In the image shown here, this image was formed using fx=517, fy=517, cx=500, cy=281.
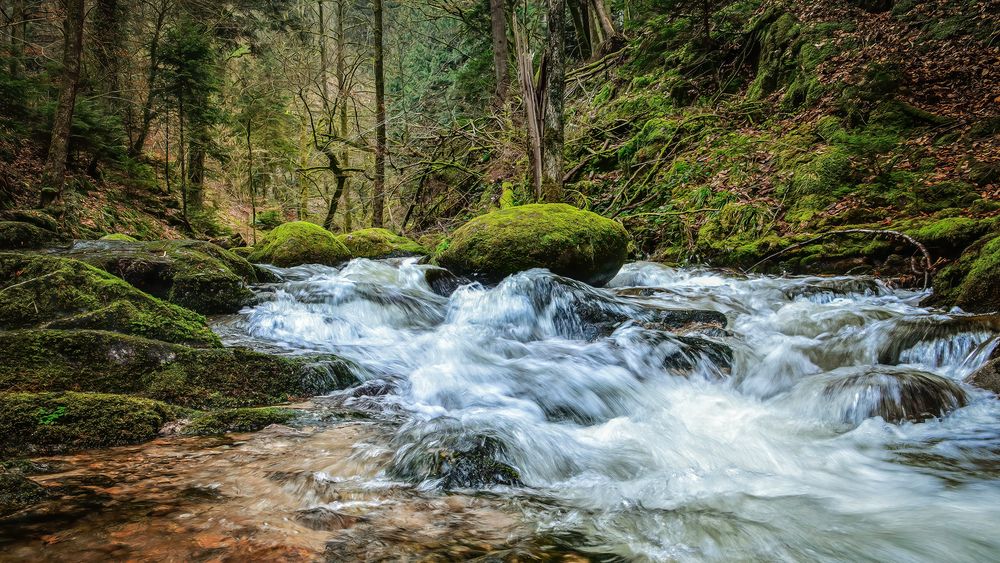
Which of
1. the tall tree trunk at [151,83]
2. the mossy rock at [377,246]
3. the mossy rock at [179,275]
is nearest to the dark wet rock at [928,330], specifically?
the mossy rock at [179,275]

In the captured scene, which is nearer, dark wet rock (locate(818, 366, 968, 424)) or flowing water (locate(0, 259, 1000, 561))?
flowing water (locate(0, 259, 1000, 561))

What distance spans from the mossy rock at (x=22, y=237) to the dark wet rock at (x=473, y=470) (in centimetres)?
790

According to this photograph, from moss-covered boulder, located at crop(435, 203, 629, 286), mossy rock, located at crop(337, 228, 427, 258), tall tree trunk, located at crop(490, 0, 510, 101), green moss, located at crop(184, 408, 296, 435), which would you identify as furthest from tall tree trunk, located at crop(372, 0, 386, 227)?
green moss, located at crop(184, 408, 296, 435)

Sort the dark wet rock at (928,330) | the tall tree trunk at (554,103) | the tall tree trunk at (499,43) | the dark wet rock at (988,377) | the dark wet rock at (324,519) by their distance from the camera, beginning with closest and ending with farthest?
the dark wet rock at (324,519) < the dark wet rock at (988,377) < the dark wet rock at (928,330) < the tall tree trunk at (554,103) < the tall tree trunk at (499,43)

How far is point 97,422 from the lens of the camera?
8.08 ft

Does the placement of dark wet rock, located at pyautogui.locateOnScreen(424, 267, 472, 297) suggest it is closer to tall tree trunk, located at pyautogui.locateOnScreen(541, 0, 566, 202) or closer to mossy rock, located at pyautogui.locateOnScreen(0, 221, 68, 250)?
tall tree trunk, located at pyautogui.locateOnScreen(541, 0, 566, 202)

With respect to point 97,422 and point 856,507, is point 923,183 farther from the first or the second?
point 97,422

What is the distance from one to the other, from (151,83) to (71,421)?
1460cm

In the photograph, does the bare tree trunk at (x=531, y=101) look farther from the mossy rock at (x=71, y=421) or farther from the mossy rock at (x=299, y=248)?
the mossy rock at (x=71, y=421)

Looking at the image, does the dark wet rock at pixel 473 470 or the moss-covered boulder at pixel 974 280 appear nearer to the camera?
the dark wet rock at pixel 473 470

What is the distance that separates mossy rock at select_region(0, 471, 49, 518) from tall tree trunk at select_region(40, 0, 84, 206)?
34.4 feet

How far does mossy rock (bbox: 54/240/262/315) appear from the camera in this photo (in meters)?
5.70

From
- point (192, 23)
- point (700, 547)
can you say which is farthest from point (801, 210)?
point (192, 23)

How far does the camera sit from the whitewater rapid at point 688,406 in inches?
83.1
